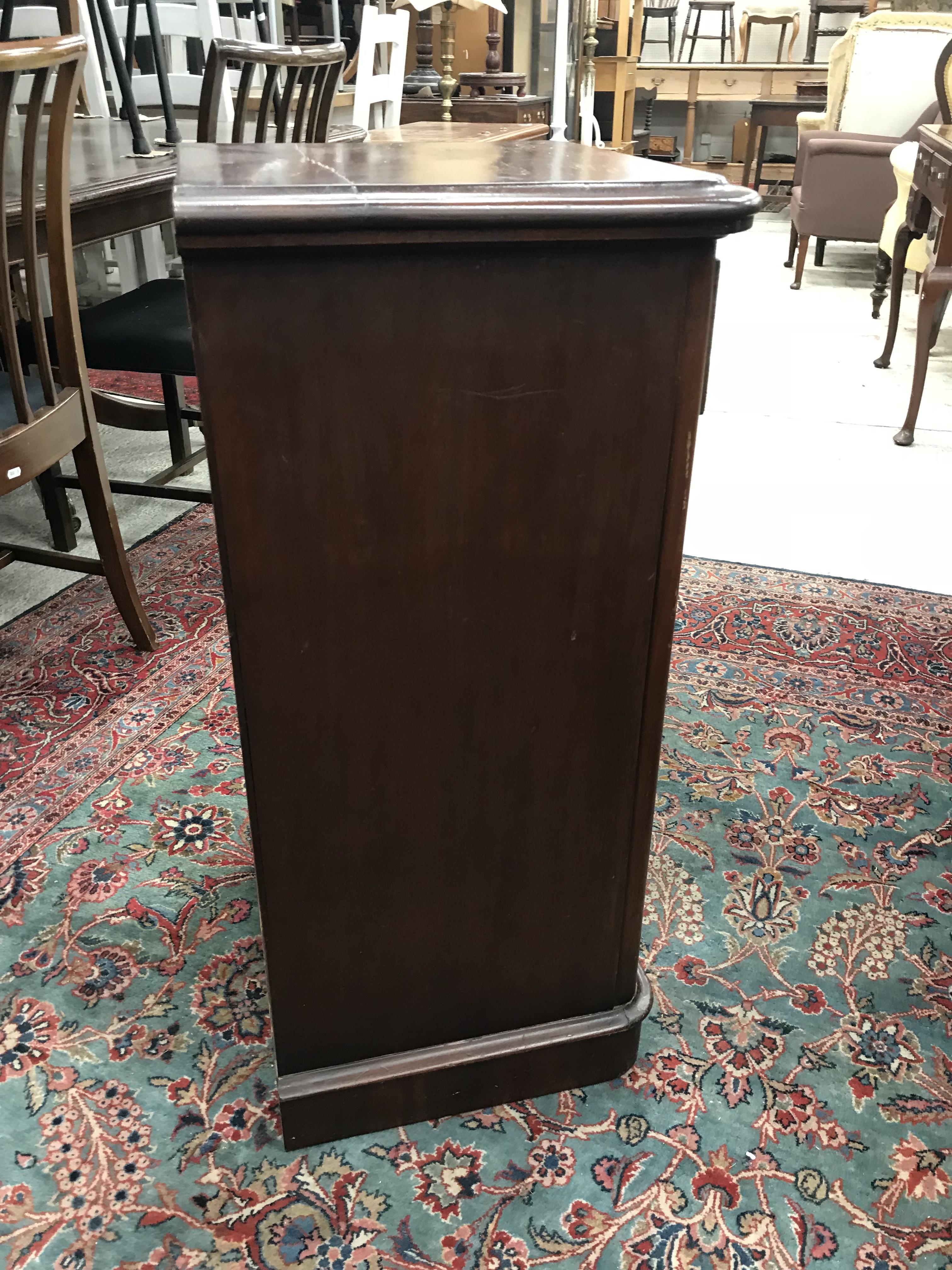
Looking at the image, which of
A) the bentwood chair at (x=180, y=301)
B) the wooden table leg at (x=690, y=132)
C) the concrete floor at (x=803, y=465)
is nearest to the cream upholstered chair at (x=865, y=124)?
the concrete floor at (x=803, y=465)

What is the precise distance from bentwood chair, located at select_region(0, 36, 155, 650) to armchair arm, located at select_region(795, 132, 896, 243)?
398 centimetres

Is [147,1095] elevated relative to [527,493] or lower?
lower

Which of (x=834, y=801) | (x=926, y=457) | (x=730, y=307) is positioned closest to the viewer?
(x=834, y=801)

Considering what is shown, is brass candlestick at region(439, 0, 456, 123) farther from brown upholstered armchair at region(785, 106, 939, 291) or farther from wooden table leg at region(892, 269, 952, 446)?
wooden table leg at region(892, 269, 952, 446)

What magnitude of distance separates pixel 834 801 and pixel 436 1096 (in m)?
0.85

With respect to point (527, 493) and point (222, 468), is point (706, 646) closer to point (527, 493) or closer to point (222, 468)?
point (527, 493)

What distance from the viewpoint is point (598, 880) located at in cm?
104

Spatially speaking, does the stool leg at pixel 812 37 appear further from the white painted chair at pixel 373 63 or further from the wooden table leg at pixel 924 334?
the wooden table leg at pixel 924 334

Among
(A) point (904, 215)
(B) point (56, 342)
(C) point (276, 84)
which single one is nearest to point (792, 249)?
(A) point (904, 215)

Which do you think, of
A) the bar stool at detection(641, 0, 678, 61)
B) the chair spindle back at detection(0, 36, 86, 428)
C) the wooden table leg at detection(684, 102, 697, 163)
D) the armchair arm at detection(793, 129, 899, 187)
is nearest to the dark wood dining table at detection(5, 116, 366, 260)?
the chair spindle back at detection(0, 36, 86, 428)

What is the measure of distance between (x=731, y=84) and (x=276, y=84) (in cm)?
705

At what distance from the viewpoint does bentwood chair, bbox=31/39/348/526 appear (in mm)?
2047

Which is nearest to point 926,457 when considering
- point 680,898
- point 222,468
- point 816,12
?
point 680,898

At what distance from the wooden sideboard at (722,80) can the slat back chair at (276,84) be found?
6.60 metres
